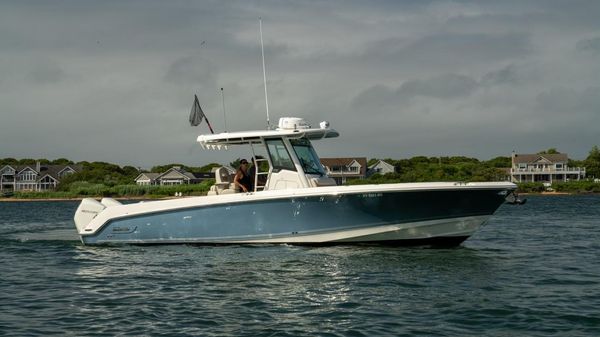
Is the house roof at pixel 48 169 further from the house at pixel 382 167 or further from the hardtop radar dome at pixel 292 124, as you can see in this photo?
the hardtop radar dome at pixel 292 124

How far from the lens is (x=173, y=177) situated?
398 feet

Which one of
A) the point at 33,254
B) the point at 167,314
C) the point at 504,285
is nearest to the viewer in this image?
the point at 167,314

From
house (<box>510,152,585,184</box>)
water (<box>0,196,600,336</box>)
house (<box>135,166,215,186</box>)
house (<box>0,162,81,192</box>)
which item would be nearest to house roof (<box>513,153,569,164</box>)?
house (<box>510,152,585,184</box>)

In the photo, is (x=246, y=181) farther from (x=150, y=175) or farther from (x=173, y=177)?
(x=150, y=175)

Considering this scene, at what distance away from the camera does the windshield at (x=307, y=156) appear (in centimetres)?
1736

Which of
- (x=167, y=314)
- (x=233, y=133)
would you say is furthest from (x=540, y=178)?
(x=167, y=314)

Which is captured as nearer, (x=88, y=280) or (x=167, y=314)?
(x=167, y=314)

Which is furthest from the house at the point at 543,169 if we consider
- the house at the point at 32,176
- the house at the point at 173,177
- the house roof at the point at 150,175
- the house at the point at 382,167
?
the house at the point at 32,176

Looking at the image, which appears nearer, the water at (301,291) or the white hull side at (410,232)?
the water at (301,291)

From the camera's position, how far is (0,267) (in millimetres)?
15117

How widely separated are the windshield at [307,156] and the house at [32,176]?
383ft

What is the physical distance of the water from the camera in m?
9.02

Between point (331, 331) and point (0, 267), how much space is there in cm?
915

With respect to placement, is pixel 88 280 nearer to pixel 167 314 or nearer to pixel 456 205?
pixel 167 314
